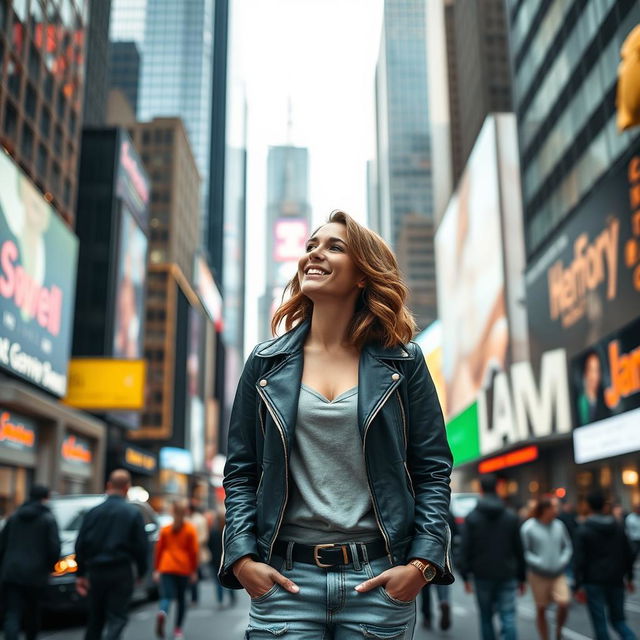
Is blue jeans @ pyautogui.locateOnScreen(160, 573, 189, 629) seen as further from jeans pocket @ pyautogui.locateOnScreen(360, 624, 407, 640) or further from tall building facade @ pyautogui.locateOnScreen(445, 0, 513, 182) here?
tall building facade @ pyautogui.locateOnScreen(445, 0, 513, 182)

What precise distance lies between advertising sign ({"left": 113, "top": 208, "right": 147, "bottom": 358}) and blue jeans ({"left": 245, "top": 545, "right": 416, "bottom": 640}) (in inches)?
1791

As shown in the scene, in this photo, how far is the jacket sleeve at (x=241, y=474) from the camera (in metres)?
2.45

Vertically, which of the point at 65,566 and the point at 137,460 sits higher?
the point at 137,460

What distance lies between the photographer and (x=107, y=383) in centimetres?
3619

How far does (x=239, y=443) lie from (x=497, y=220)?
4519 centimetres

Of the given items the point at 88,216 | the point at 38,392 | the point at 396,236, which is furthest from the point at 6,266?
the point at 396,236

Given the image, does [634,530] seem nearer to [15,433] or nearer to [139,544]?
[139,544]

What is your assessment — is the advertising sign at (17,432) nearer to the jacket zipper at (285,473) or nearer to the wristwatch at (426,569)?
the jacket zipper at (285,473)

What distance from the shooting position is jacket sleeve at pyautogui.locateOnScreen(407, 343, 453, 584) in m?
2.40

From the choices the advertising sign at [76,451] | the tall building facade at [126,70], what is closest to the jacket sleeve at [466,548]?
the advertising sign at [76,451]

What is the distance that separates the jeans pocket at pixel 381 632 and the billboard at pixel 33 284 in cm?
2387

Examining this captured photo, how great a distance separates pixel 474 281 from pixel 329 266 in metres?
52.3

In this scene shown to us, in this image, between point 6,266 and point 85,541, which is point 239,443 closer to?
point 85,541

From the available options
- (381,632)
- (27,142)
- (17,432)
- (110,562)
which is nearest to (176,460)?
(27,142)
